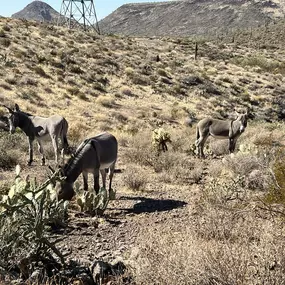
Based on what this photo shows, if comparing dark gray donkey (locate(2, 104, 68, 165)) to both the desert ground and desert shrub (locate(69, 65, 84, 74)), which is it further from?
desert shrub (locate(69, 65, 84, 74))

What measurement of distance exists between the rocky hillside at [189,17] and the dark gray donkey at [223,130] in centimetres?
10781

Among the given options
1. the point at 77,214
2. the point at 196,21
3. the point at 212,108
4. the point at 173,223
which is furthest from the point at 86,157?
the point at 196,21

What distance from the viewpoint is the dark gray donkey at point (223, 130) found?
49.5 ft

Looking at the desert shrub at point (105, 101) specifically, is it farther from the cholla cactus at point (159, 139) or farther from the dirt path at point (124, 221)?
the dirt path at point (124, 221)

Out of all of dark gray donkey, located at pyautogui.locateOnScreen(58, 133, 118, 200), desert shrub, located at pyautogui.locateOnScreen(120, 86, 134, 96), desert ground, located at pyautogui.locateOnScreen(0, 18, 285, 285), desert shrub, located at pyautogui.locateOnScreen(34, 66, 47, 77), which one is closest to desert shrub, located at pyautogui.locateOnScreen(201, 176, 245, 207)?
desert ground, located at pyautogui.locateOnScreen(0, 18, 285, 285)

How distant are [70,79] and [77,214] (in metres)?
20.1

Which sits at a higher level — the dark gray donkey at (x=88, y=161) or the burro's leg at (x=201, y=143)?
the dark gray donkey at (x=88, y=161)

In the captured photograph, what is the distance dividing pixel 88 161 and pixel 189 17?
13900 cm

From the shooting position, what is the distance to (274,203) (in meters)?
6.23

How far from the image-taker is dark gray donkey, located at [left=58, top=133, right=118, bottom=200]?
7.50 metres

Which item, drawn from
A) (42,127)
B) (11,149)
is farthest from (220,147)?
(11,149)

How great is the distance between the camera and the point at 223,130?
15.3 m

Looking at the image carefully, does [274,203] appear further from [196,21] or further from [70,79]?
[196,21]

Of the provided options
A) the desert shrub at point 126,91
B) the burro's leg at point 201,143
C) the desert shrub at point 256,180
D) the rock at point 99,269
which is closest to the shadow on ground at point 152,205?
the desert shrub at point 256,180
